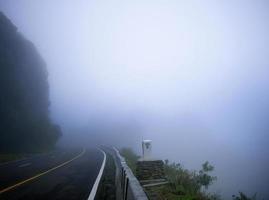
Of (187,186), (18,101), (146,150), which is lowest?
(187,186)

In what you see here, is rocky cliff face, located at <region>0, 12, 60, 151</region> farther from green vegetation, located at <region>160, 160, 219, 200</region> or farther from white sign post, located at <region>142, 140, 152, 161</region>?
white sign post, located at <region>142, 140, 152, 161</region>

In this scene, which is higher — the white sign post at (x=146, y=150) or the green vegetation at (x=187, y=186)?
the white sign post at (x=146, y=150)

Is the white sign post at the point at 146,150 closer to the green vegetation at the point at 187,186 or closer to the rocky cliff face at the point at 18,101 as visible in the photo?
the green vegetation at the point at 187,186

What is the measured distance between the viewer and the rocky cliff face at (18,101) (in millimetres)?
34500

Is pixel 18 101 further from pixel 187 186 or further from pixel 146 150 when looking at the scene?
pixel 187 186

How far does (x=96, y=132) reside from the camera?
379 feet

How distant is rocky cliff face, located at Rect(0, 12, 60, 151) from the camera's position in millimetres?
34500

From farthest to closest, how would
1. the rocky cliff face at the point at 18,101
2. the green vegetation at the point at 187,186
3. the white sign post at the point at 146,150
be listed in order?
1. the rocky cliff face at the point at 18,101
2. the white sign post at the point at 146,150
3. the green vegetation at the point at 187,186

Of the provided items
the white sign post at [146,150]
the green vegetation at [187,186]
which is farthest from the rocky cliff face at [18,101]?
the white sign post at [146,150]

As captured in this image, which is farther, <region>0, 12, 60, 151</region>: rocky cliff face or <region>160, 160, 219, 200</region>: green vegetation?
<region>0, 12, 60, 151</region>: rocky cliff face

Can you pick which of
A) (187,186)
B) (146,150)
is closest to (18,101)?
(146,150)

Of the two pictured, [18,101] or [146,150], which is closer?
[146,150]

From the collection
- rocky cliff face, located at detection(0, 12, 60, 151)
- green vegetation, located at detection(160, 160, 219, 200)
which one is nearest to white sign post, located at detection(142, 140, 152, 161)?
green vegetation, located at detection(160, 160, 219, 200)

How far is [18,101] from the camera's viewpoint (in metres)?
37.6
